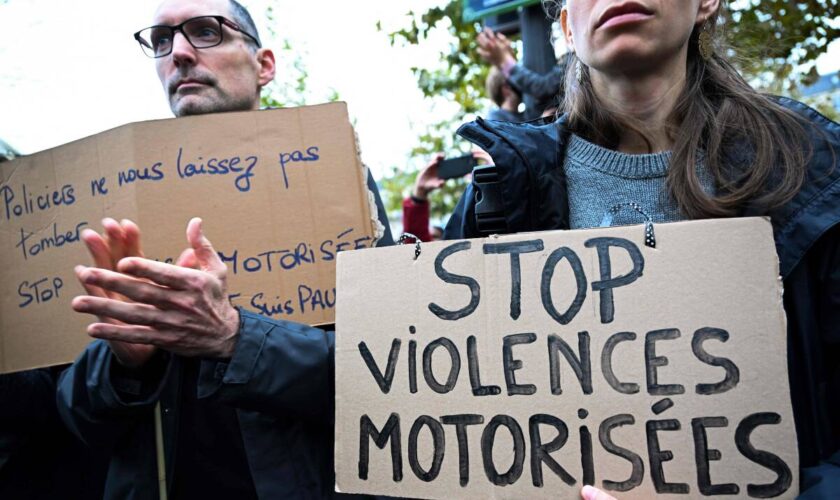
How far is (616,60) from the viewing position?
142 cm

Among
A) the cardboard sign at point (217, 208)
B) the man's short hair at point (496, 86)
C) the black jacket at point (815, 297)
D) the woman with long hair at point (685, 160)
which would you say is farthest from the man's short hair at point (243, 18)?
the man's short hair at point (496, 86)

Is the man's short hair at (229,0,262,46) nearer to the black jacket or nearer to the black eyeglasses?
the black eyeglasses

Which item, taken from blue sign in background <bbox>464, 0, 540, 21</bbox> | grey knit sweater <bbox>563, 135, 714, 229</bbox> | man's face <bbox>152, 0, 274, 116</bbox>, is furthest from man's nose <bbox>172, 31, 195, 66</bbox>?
blue sign in background <bbox>464, 0, 540, 21</bbox>

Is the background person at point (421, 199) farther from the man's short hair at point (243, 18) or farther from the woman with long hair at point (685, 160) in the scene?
the woman with long hair at point (685, 160)

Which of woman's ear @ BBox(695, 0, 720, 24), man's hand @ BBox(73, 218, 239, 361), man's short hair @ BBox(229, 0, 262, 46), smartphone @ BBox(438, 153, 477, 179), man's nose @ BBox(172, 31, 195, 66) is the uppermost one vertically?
man's short hair @ BBox(229, 0, 262, 46)

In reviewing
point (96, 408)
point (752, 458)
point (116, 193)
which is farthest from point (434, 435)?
point (116, 193)

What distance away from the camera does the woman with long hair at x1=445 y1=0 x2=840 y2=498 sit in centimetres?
125

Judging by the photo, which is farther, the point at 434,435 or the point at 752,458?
the point at 434,435

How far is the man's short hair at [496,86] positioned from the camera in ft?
14.0

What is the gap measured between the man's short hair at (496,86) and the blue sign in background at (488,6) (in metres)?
0.60

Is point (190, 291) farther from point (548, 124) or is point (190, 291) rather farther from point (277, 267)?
point (548, 124)

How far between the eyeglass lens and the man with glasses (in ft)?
2.86

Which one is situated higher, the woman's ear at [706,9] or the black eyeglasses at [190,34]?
the black eyeglasses at [190,34]

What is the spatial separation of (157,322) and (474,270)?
0.63m
